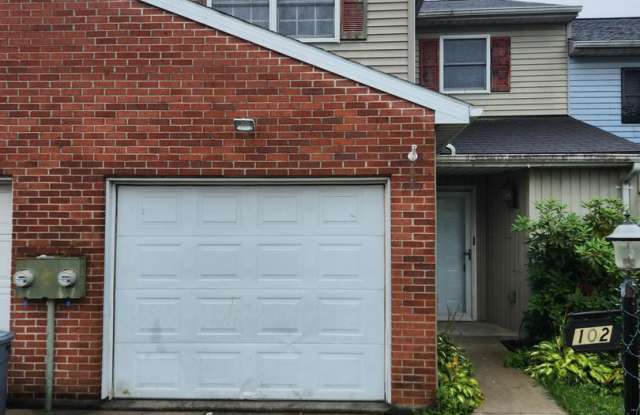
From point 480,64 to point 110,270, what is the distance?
8.12 m

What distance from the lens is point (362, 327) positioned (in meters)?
5.69

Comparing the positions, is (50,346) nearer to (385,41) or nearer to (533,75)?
(385,41)

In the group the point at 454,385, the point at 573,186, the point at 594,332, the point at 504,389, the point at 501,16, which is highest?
the point at 501,16

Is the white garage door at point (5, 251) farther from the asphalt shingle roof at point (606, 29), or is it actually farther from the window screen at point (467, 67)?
the asphalt shingle roof at point (606, 29)

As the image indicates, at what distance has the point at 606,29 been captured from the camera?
11.7m

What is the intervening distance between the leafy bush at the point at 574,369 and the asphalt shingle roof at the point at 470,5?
22.0 feet

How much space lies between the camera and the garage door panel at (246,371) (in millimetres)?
5668

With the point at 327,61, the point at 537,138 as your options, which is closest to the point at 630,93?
the point at 537,138

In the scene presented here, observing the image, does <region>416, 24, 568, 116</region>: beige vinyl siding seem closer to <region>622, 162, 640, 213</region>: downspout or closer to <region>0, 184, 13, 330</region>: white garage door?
<region>622, 162, 640, 213</region>: downspout

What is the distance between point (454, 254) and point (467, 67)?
12.1 ft

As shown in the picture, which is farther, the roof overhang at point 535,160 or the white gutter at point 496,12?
the white gutter at point 496,12

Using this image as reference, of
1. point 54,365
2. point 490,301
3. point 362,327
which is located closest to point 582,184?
point 490,301

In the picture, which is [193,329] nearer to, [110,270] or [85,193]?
[110,270]

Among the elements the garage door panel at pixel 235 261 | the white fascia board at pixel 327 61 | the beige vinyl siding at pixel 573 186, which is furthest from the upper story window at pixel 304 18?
the garage door panel at pixel 235 261
